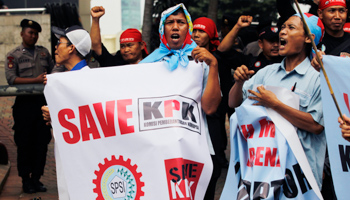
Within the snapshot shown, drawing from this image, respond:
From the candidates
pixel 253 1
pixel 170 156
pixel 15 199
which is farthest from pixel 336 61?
pixel 253 1

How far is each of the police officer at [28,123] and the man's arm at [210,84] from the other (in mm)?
3536

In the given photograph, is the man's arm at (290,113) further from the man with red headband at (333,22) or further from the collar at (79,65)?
the collar at (79,65)

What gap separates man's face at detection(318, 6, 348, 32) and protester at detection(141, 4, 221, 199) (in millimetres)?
1465

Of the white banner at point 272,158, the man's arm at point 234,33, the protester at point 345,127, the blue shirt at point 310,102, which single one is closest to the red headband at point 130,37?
the man's arm at point 234,33

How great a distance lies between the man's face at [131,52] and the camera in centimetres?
604

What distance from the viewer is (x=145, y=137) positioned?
14.1 feet

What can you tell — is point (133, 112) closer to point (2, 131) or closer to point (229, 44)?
point (229, 44)

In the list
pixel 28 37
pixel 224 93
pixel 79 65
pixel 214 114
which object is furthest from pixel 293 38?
pixel 28 37

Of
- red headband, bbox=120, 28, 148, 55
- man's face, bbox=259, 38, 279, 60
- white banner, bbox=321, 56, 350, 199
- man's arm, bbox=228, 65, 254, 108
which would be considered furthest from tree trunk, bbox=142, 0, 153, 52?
white banner, bbox=321, 56, 350, 199

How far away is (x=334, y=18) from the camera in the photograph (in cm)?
540

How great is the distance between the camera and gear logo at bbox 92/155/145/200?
14.1 feet

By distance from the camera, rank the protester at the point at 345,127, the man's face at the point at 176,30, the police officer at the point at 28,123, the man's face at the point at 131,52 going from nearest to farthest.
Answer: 1. the protester at the point at 345,127
2. the man's face at the point at 176,30
3. the man's face at the point at 131,52
4. the police officer at the point at 28,123

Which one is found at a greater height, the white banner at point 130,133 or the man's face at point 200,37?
the man's face at point 200,37

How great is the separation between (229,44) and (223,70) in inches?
36.6
